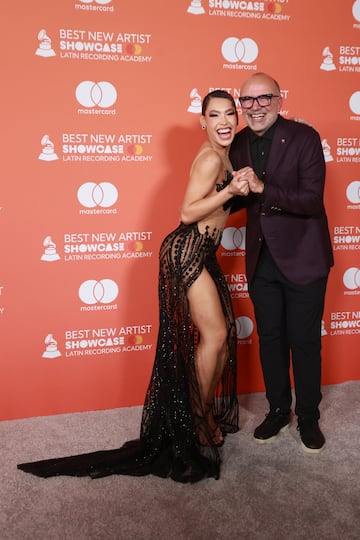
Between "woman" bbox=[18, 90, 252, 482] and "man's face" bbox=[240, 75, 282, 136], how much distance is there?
10cm

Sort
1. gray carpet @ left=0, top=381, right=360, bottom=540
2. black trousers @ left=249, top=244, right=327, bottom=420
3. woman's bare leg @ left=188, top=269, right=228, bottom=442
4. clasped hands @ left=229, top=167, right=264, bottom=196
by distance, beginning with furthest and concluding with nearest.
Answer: black trousers @ left=249, top=244, right=327, bottom=420 < woman's bare leg @ left=188, top=269, right=228, bottom=442 < clasped hands @ left=229, top=167, right=264, bottom=196 < gray carpet @ left=0, top=381, right=360, bottom=540

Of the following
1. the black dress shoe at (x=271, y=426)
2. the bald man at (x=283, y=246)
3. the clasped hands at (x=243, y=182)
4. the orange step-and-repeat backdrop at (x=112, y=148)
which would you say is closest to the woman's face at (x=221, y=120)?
the bald man at (x=283, y=246)

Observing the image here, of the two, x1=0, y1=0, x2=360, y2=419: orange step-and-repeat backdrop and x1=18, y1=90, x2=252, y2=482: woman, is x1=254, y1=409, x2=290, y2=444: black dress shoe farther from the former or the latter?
x1=0, y1=0, x2=360, y2=419: orange step-and-repeat backdrop

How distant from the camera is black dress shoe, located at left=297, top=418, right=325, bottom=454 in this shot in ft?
8.98

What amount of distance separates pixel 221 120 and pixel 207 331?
3.19 feet

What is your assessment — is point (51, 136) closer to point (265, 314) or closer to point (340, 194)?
point (265, 314)

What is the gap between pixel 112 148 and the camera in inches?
122

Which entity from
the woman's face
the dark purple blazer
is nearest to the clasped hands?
the dark purple blazer

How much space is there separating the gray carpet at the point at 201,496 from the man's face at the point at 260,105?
1.61 meters

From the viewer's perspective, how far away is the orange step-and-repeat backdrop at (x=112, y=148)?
118 inches

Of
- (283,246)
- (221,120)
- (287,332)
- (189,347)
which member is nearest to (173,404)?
(189,347)

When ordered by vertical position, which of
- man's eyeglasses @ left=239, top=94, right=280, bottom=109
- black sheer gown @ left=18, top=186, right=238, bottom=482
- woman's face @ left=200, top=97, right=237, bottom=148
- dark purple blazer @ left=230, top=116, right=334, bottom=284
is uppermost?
man's eyeglasses @ left=239, top=94, right=280, bottom=109

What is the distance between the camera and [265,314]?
112 inches

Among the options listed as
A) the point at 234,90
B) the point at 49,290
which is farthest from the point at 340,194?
the point at 49,290
